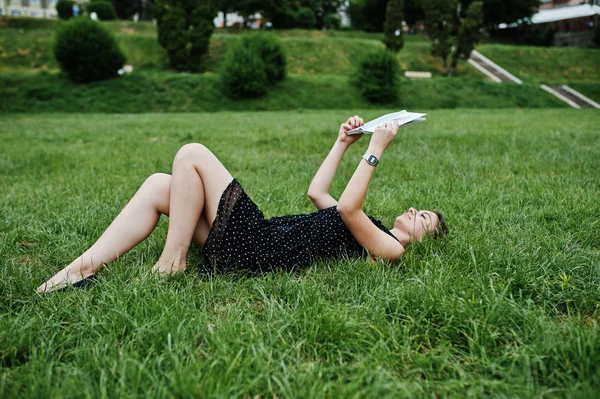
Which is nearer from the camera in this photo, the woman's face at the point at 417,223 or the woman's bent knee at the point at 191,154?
the woman's bent knee at the point at 191,154

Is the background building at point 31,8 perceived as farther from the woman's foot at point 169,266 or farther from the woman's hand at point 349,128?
the woman's foot at point 169,266

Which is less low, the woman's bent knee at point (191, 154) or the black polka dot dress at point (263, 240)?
the woman's bent knee at point (191, 154)

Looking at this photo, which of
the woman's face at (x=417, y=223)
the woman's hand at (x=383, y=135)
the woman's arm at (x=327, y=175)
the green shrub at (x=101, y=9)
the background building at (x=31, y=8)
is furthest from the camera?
the background building at (x=31, y=8)

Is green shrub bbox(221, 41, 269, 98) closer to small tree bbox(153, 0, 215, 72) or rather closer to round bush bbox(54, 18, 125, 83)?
small tree bbox(153, 0, 215, 72)

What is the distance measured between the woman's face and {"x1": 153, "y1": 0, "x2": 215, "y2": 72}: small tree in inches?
1018

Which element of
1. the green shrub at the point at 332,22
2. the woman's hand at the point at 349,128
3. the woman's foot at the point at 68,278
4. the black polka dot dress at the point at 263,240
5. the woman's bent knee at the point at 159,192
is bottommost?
the woman's foot at the point at 68,278

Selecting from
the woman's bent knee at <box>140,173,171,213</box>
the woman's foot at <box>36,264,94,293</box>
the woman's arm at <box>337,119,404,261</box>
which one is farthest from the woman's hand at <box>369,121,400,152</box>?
the woman's foot at <box>36,264,94,293</box>

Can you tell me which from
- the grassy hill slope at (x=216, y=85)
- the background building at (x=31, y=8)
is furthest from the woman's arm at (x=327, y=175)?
the background building at (x=31, y=8)

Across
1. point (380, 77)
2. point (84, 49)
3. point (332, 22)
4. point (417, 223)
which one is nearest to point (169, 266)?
point (417, 223)

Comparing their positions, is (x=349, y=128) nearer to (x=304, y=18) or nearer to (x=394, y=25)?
(x=394, y=25)

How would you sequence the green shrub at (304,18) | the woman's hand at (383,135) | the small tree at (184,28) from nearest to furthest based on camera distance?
the woman's hand at (383,135) → the small tree at (184,28) → the green shrub at (304,18)

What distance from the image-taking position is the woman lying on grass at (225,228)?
103 inches

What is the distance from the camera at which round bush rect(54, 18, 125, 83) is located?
2209 centimetres

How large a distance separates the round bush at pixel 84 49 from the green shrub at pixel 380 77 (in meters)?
13.3
